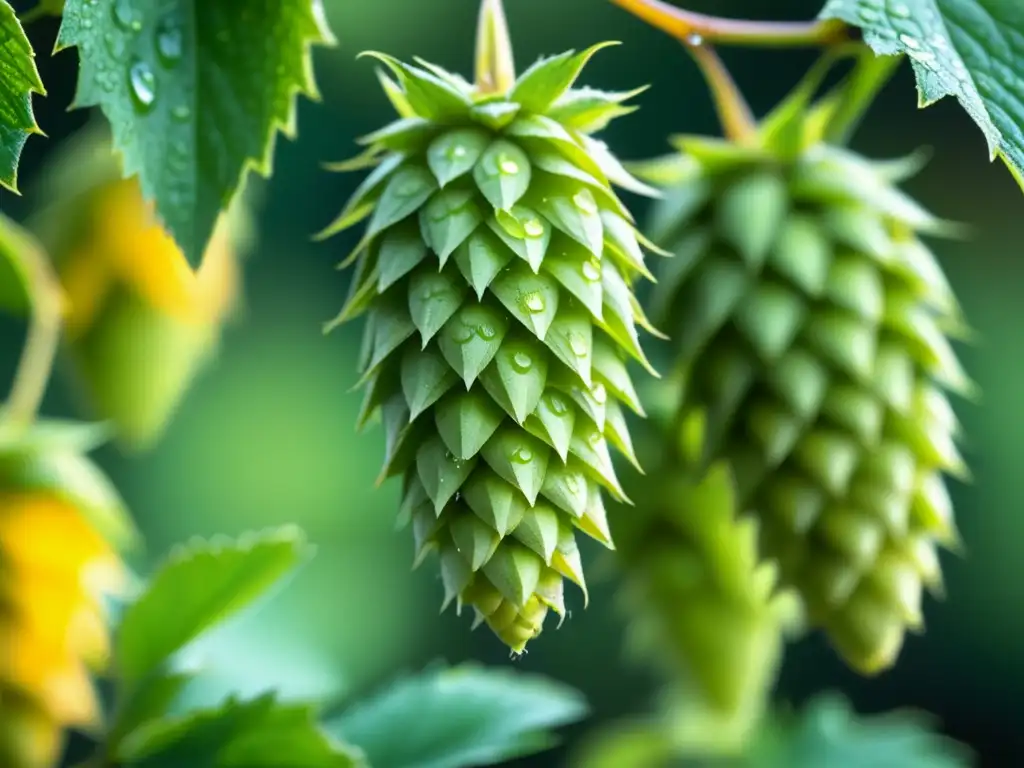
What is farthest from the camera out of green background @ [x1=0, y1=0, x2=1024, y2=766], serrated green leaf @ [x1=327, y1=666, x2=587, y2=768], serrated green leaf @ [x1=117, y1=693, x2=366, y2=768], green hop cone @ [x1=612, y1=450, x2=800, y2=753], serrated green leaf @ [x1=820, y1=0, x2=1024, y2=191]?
green background @ [x1=0, y1=0, x2=1024, y2=766]

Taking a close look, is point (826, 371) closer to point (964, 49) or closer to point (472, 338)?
point (964, 49)

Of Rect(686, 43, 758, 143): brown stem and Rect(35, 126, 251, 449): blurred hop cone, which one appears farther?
Rect(35, 126, 251, 449): blurred hop cone

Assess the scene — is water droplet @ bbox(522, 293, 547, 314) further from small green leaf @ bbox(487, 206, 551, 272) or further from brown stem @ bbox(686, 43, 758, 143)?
brown stem @ bbox(686, 43, 758, 143)

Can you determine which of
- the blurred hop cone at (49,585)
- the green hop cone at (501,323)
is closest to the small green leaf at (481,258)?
the green hop cone at (501,323)

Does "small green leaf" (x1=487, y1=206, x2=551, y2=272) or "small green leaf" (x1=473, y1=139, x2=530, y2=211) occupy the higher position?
"small green leaf" (x1=473, y1=139, x2=530, y2=211)

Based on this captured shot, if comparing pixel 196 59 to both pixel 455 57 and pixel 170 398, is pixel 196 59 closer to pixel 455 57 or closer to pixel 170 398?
pixel 170 398

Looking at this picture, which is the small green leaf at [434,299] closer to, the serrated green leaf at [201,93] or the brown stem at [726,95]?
the serrated green leaf at [201,93]

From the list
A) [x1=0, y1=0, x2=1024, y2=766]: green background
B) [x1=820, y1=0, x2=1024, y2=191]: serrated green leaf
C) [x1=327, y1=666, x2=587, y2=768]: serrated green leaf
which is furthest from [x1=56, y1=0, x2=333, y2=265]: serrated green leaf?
[x1=0, y1=0, x2=1024, y2=766]: green background

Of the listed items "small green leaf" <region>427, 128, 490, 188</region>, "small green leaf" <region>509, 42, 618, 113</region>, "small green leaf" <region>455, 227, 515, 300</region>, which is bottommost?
"small green leaf" <region>455, 227, 515, 300</region>
